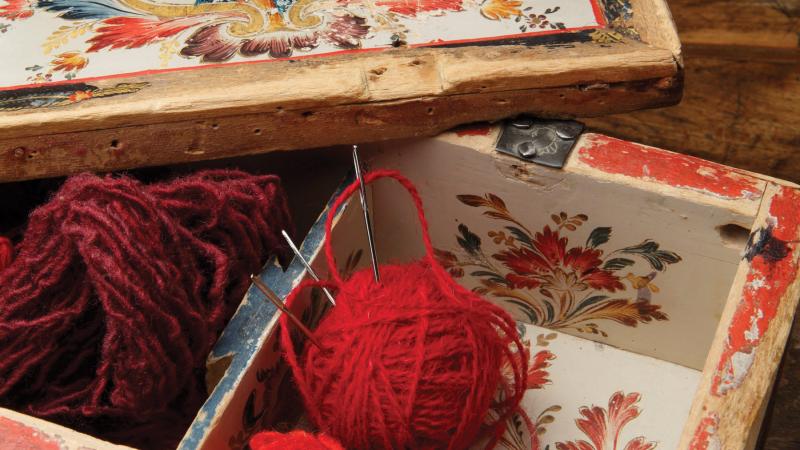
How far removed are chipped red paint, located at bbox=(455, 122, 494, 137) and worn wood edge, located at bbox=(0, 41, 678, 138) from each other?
0.16 ft

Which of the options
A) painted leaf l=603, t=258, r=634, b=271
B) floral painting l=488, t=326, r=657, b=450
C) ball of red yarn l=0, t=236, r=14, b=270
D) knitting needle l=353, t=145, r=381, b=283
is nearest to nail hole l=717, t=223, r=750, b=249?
painted leaf l=603, t=258, r=634, b=271

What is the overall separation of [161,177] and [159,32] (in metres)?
0.16

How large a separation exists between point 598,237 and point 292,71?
368 millimetres

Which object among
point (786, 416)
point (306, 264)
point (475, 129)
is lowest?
point (786, 416)

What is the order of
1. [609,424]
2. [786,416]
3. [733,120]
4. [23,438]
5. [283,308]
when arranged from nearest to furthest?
[23,438]
[283,308]
[609,424]
[786,416]
[733,120]

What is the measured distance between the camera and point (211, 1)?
102cm

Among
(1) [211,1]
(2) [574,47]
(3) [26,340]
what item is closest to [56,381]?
(3) [26,340]

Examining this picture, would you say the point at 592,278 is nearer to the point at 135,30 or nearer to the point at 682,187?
the point at 682,187

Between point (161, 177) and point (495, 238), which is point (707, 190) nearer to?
point (495, 238)

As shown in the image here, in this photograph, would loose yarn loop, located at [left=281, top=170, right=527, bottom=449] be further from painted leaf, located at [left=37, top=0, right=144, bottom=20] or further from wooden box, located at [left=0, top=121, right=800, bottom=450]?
painted leaf, located at [left=37, top=0, right=144, bottom=20]

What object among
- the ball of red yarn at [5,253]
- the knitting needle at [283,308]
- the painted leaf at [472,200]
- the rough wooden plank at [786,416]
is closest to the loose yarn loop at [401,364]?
the knitting needle at [283,308]

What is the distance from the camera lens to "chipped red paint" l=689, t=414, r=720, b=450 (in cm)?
70

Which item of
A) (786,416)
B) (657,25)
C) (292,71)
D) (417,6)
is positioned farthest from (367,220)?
(786,416)

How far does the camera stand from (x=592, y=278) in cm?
100
